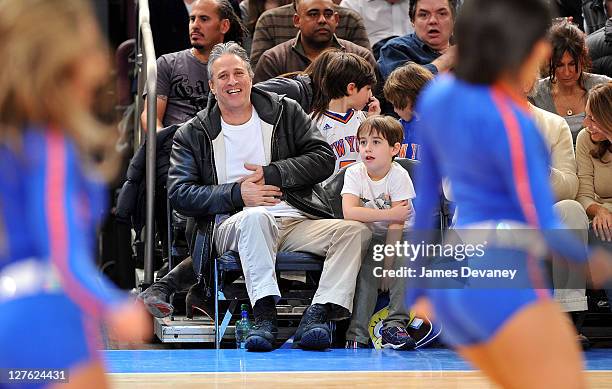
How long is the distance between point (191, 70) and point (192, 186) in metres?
1.48

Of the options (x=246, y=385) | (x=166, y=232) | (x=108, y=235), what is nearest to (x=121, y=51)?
(x=108, y=235)

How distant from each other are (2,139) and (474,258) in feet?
4.04

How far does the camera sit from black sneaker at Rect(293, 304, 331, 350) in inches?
217

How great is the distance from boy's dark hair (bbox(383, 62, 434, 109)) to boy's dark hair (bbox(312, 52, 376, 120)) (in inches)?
6.7

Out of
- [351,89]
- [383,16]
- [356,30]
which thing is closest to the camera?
[351,89]

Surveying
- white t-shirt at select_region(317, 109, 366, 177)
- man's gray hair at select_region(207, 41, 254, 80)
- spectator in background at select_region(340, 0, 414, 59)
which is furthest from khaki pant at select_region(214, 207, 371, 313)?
spectator in background at select_region(340, 0, 414, 59)

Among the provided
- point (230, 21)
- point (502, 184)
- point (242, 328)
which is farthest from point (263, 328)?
point (502, 184)

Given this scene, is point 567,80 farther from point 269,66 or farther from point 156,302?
point 156,302

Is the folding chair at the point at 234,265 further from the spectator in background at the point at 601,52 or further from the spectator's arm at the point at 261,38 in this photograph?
the spectator in background at the point at 601,52

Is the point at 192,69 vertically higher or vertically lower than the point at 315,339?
higher

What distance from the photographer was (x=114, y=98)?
941cm

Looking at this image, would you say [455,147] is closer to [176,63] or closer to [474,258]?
[474,258]

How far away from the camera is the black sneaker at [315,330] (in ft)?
18.1

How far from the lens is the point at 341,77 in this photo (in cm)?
631
